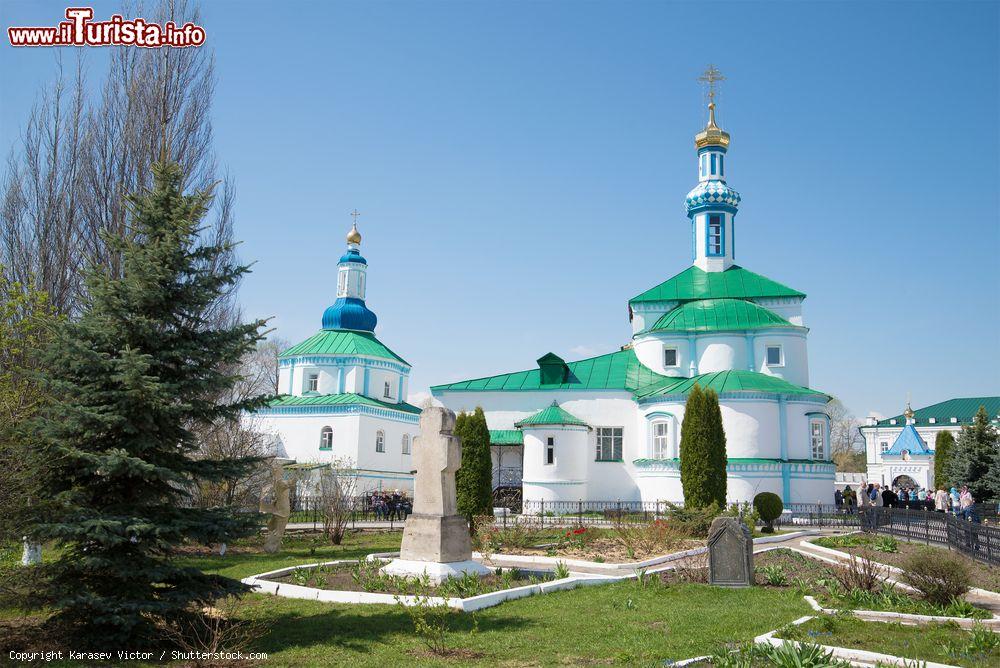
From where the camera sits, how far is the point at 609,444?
32.4 m

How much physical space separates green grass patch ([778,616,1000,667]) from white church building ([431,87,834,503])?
1985 centimetres

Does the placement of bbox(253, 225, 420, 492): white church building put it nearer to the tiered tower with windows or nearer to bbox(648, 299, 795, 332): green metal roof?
bbox(648, 299, 795, 332): green metal roof

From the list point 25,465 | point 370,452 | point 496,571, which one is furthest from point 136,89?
point 370,452

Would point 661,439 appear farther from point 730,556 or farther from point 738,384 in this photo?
point 730,556

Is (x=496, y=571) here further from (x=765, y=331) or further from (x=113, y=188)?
(x=765, y=331)

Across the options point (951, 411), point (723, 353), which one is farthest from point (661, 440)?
point (951, 411)

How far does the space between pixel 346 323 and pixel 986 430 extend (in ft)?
108

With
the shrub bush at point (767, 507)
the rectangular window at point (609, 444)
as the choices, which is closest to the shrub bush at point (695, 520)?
the shrub bush at point (767, 507)

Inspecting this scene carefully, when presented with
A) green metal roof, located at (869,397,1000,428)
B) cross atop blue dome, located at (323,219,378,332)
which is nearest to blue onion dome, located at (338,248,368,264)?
cross atop blue dome, located at (323,219,378,332)

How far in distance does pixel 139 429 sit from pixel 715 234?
112 feet

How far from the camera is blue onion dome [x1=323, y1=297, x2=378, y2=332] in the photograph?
141 feet

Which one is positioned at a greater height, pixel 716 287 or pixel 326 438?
pixel 716 287

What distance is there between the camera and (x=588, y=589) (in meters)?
11.9

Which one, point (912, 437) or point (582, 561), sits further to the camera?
point (912, 437)
